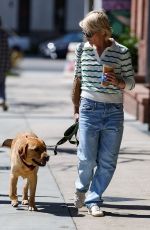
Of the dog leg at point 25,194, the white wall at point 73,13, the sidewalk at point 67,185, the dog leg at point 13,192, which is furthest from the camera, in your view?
the white wall at point 73,13

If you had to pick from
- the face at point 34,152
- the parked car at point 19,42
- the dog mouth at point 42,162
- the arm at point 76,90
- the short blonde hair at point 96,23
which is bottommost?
the parked car at point 19,42

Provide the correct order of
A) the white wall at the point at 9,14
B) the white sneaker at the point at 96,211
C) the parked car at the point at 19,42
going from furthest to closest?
the white wall at the point at 9,14
the parked car at the point at 19,42
the white sneaker at the point at 96,211

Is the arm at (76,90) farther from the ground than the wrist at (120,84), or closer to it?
closer to it

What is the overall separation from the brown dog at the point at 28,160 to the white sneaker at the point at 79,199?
38 centimetres

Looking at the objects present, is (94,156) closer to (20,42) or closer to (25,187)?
(25,187)

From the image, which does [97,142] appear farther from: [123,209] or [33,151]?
[123,209]

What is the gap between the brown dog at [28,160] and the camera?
24.8ft

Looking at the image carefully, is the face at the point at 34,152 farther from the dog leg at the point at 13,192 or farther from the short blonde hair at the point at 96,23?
the short blonde hair at the point at 96,23

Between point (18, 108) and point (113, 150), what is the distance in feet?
35.0

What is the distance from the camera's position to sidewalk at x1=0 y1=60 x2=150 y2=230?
7.48 metres

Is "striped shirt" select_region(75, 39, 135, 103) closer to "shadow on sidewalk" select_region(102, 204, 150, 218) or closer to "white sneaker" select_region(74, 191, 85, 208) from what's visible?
"white sneaker" select_region(74, 191, 85, 208)

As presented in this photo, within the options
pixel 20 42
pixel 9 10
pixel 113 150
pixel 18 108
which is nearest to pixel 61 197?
pixel 113 150

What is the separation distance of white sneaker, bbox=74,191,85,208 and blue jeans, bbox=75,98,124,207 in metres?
0.04

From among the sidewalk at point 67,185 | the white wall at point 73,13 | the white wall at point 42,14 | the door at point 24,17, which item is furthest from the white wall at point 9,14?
the sidewalk at point 67,185
